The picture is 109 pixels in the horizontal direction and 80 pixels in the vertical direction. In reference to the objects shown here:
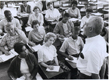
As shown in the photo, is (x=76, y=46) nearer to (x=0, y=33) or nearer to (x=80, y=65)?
(x=80, y=65)

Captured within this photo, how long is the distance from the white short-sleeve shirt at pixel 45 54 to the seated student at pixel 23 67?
0.16 meters

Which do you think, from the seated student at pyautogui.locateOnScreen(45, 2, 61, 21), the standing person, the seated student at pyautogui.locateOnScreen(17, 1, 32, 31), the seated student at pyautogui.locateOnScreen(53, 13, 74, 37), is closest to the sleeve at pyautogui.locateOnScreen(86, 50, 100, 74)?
the standing person

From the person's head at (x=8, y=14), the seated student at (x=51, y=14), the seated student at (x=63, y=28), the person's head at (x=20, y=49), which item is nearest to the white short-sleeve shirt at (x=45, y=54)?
the person's head at (x=20, y=49)

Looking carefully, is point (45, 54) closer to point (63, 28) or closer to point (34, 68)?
point (34, 68)

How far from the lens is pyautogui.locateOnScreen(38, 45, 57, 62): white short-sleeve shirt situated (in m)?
1.91

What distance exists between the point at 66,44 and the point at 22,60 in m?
0.92

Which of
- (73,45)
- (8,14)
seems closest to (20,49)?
(73,45)

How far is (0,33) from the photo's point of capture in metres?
3.03

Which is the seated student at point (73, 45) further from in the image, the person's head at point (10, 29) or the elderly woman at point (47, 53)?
the person's head at point (10, 29)

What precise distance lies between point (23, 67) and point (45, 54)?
0.40 metres

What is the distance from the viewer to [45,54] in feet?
6.37

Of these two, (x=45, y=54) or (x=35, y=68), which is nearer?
(x=35, y=68)

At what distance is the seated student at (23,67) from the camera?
171 cm

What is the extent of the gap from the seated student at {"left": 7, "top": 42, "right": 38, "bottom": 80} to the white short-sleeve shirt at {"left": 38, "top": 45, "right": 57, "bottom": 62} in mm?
165
